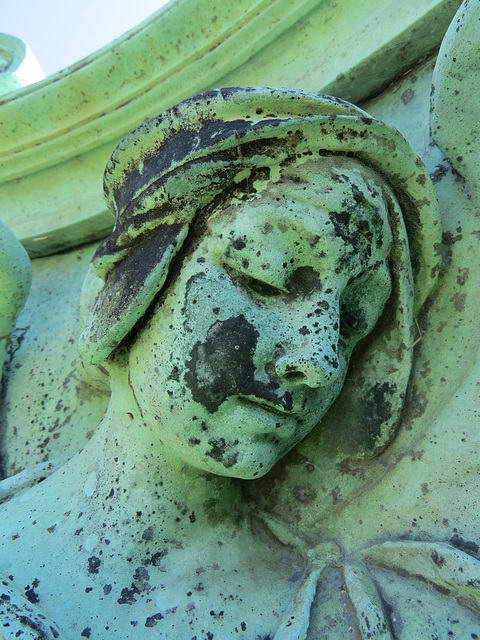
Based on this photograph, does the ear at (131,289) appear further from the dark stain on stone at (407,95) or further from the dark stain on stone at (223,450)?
the dark stain on stone at (407,95)

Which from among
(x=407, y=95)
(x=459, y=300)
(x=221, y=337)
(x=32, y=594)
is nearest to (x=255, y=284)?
(x=221, y=337)

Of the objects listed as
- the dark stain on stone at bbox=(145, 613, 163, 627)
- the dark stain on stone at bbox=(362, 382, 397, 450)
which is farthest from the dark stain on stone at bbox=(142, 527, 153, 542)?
the dark stain on stone at bbox=(362, 382, 397, 450)

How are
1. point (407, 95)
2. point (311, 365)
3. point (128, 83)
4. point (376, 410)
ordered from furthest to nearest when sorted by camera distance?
point (128, 83) < point (407, 95) < point (376, 410) < point (311, 365)

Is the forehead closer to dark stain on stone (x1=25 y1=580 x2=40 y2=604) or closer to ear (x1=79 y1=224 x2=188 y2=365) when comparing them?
ear (x1=79 y1=224 x2=188 y2=365)

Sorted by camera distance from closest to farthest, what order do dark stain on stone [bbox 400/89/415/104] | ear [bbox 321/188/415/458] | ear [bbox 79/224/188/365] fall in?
1. ear [bbox 79/224/188/365]
2. ear [bbox 321/188/415/458]
3. dark stain on stone [bbox 400/89/415/104]

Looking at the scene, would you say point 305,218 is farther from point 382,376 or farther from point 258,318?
point 382,376

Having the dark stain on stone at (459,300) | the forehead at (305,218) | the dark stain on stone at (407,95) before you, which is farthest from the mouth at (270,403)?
the dark stain on stone at (407,95)

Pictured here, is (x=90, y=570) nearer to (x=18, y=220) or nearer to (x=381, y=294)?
(x=381, y=294)
